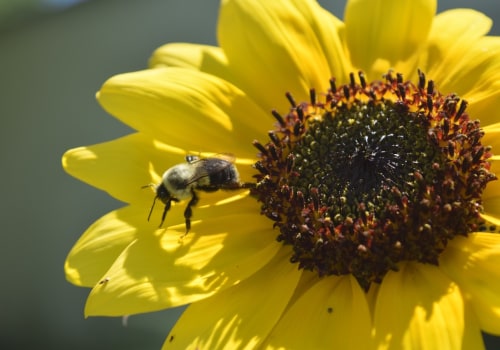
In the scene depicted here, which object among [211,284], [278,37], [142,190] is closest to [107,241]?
[142,190]

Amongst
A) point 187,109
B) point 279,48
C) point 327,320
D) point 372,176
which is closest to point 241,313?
point 327,320

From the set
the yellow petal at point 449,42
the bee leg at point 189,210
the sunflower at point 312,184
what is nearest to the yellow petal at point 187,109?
the sunflower at point 312,184

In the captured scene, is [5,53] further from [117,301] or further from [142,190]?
[117,301]

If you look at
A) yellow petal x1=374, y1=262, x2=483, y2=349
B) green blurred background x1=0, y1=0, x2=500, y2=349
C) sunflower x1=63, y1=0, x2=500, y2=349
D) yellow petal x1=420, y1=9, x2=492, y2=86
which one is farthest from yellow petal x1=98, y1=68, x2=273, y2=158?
green blurred background x1=0, y1=0, x2=500, y2=349

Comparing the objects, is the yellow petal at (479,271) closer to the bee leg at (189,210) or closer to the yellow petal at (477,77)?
the yellow petal at (477,77)

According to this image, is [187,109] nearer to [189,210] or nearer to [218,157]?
[218,157]

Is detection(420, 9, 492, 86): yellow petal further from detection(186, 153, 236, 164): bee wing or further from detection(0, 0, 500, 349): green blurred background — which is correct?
detection(0, 0, 500, 349): green blurred background
